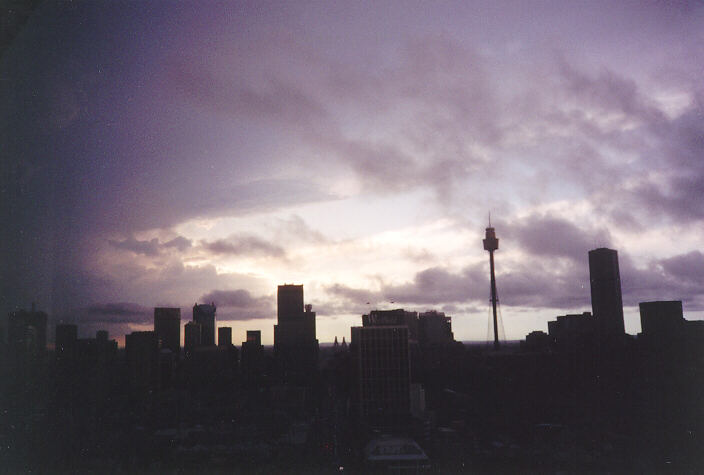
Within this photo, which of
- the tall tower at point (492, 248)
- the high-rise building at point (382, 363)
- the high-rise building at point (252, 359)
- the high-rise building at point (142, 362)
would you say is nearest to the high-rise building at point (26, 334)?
the high-rise building at point (142, 362)

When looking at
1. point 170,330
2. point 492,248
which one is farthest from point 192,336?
point 492,248

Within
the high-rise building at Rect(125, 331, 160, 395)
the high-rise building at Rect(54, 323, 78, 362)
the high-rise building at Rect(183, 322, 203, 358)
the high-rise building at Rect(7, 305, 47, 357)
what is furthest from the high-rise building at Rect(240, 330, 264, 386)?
the high-rise building at Rect(7, 305, 47, 357)

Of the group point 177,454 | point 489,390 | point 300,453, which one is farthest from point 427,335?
point 177,454

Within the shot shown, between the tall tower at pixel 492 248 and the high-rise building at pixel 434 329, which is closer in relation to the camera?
the high-rise building at pixel 434 329

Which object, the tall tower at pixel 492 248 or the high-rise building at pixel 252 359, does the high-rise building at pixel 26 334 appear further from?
the tall tower at pixel 492 248

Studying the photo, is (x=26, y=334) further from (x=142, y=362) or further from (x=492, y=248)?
(x=492, y=248)

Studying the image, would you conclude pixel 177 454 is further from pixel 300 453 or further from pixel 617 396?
pixel 617 396

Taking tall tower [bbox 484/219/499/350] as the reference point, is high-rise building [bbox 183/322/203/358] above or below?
below

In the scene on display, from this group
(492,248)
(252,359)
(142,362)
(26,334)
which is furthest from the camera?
(492,248)

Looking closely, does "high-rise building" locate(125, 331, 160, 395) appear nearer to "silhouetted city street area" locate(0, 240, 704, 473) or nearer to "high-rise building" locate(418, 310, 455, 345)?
"silhouetted city street area" locate(0, 240, 704, 473)
